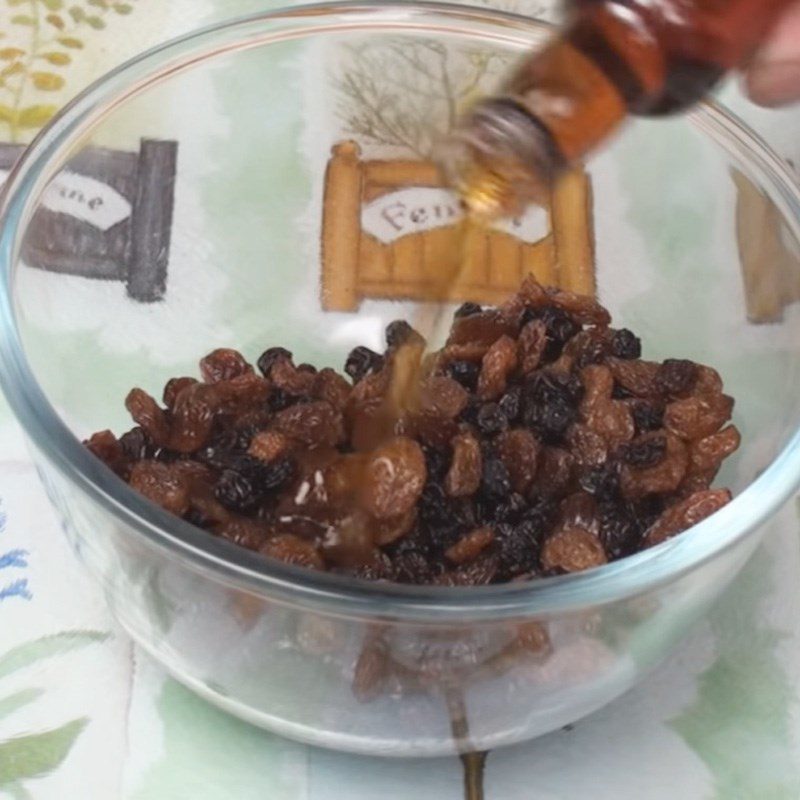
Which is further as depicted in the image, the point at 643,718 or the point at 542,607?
the point at 643,718

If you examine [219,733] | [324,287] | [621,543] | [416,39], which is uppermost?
[416,39]

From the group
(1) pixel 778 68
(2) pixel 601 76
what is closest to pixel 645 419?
(1) pixel 778 68

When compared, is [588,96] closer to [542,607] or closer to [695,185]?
[542,607]

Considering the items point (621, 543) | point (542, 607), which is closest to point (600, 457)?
point (621, 543)

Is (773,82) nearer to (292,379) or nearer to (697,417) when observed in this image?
(697,417)

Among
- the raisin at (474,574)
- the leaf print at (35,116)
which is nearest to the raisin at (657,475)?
the raisin at (474,574)

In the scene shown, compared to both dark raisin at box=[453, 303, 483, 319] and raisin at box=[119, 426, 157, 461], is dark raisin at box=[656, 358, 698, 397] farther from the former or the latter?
raisin at box=[119, 426, 157, 461]

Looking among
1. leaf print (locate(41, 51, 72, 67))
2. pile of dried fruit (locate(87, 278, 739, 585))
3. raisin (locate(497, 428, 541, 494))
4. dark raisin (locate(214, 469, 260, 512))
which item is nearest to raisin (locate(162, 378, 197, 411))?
pile of dried fruit (locate(87, 278, 739, 585))
